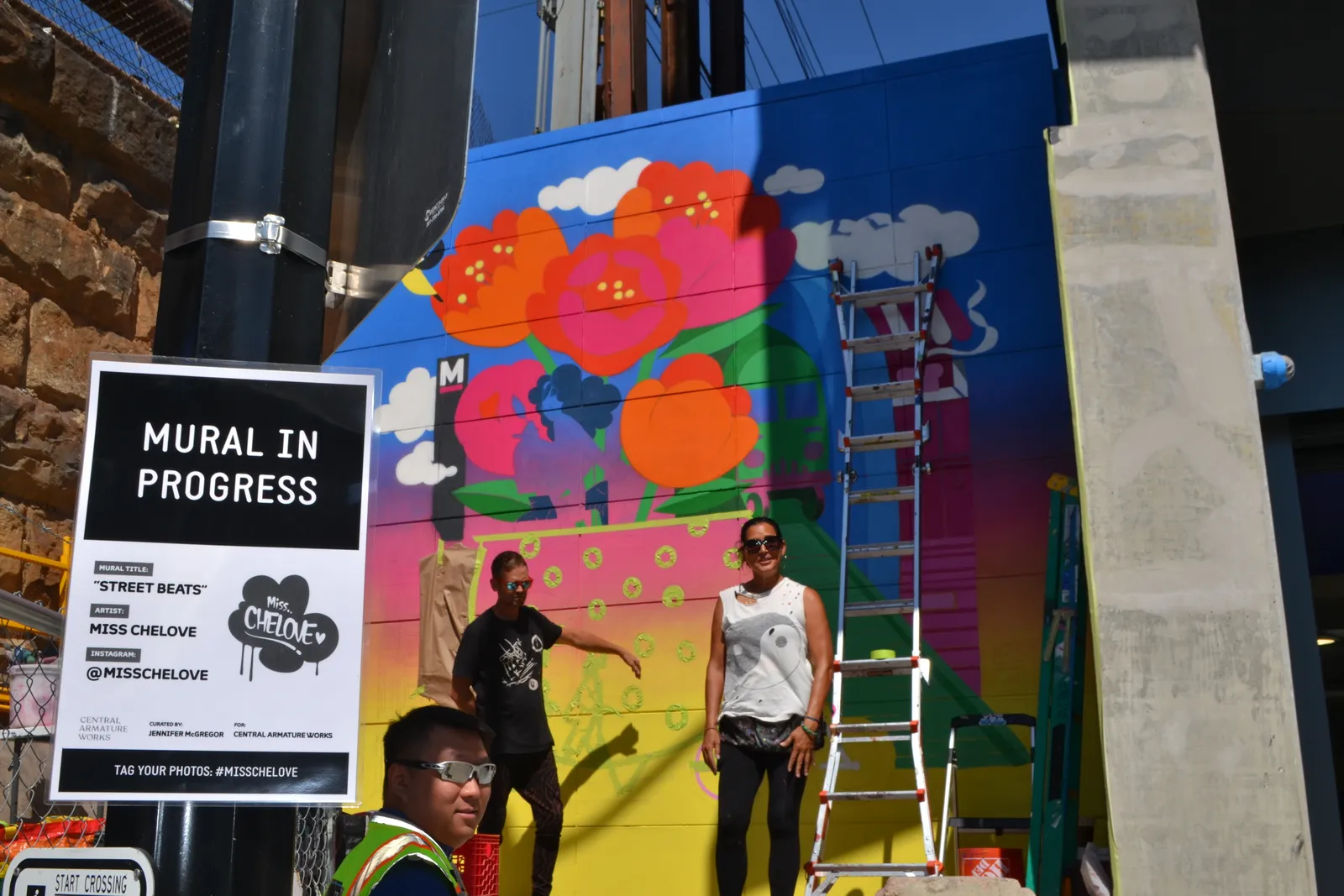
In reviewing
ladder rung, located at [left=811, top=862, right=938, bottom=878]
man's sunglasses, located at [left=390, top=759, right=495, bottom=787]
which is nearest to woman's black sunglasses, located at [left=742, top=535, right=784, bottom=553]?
ladder rung, located at [left=811, top=862, right=938, bottom=878]

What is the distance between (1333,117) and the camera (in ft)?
18.1

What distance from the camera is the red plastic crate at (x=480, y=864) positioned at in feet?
16.2

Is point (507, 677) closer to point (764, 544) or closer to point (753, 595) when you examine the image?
point (753, 595)

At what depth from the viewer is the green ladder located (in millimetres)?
4992

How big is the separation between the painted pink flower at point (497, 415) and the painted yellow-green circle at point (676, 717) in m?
1.62

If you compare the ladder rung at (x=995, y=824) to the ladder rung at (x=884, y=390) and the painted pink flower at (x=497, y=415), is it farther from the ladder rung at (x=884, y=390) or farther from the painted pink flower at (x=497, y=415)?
the painted pink flower at (x=497, y=415)

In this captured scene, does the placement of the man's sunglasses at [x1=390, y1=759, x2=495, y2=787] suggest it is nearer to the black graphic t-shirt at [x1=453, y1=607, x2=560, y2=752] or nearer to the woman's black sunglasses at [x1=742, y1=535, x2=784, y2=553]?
the woman's black sunglasses at [x1=742, y1=535, x2=784, y2=553]

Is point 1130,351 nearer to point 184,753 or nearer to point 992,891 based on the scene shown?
point 992,891

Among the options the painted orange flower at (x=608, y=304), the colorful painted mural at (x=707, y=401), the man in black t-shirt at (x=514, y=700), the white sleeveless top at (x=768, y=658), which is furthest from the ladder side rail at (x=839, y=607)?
the man in black t-shirt at (x=514, y=700)

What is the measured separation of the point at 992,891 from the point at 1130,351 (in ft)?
5.58

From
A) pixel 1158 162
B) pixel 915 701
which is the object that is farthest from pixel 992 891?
pixel 1158 162

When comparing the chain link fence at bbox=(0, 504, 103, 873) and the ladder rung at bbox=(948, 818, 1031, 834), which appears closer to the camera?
the chain link fence at bbox=(0, 504, 103, 873)

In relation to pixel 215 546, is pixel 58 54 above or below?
above

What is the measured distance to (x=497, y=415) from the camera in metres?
7.58
